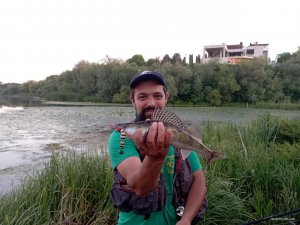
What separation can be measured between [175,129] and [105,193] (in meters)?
3.27

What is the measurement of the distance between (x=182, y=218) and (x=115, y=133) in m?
0.92

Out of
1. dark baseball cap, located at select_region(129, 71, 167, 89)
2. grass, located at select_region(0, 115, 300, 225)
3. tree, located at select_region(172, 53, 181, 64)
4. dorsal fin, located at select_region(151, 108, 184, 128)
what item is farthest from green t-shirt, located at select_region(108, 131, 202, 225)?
tree, located at select_region(172, 53, 181, 64)

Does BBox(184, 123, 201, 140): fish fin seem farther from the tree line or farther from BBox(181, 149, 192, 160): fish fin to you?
the tree line

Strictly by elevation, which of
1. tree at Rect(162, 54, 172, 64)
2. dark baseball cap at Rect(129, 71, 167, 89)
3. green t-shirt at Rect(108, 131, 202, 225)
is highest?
tree at Rect(162, 54, 172, 64)

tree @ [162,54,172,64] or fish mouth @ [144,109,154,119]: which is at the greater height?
tree @ [162,54,172,64]

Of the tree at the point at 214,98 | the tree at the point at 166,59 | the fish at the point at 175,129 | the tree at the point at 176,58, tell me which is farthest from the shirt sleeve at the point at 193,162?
the tree at the point at 176,58

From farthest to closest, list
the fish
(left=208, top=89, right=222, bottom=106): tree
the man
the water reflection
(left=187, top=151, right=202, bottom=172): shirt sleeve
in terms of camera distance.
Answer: (left=208, top=89, right=222, bottom=106): tree
the water reflection
(left=187, top=151, right=202, bottom=172): shirt sleeve
the fish
the man

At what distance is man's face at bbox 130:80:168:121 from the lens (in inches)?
88.9

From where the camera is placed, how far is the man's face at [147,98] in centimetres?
226

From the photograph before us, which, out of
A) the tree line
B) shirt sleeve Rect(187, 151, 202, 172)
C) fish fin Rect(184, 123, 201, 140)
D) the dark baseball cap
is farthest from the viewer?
the tree line

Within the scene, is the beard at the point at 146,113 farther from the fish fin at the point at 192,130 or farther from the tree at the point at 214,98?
the tree at the point at 214,98

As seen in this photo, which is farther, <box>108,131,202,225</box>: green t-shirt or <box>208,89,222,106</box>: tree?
<box>208,89,222,106</box>: tree

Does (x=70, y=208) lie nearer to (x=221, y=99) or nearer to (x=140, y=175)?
(x=140, y=175)

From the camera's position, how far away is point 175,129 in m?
2.00
